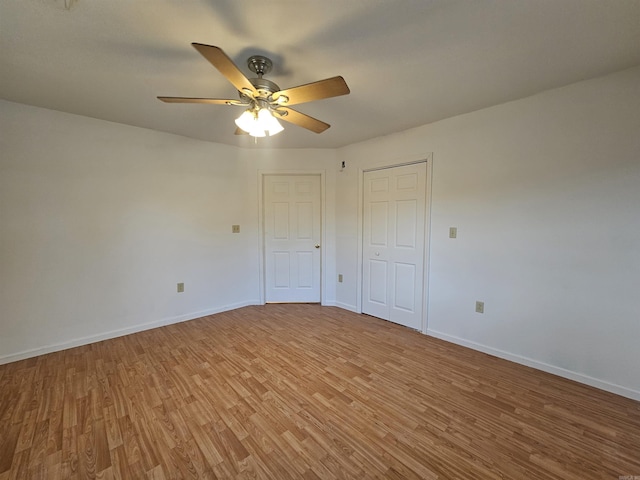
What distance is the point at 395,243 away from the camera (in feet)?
10.3

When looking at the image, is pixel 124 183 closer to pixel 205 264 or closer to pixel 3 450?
pixel 205 264

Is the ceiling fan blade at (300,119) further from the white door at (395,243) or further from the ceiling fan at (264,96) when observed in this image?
the white door at (395,243)

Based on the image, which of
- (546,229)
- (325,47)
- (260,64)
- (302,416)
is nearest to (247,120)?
(260,64)

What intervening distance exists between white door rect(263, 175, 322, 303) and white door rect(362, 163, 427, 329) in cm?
81

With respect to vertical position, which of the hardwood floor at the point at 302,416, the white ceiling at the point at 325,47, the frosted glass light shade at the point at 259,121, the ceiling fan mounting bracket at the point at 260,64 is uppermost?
the white ceiling at the point at 325,47

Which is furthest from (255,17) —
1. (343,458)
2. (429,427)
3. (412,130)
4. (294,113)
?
(429,427)

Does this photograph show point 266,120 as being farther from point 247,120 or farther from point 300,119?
point 300,119

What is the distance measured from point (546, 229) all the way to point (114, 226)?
164 inches

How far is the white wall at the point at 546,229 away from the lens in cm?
184

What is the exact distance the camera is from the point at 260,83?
158cm

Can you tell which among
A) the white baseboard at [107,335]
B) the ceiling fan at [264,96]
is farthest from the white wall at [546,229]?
the white baseboard at [107,335]

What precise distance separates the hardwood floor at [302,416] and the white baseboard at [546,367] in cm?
6

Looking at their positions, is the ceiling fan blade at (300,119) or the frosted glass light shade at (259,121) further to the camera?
the ceiling fan blade at (300,119)

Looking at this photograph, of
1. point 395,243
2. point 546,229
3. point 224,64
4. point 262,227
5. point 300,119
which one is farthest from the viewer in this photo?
point 262,227
